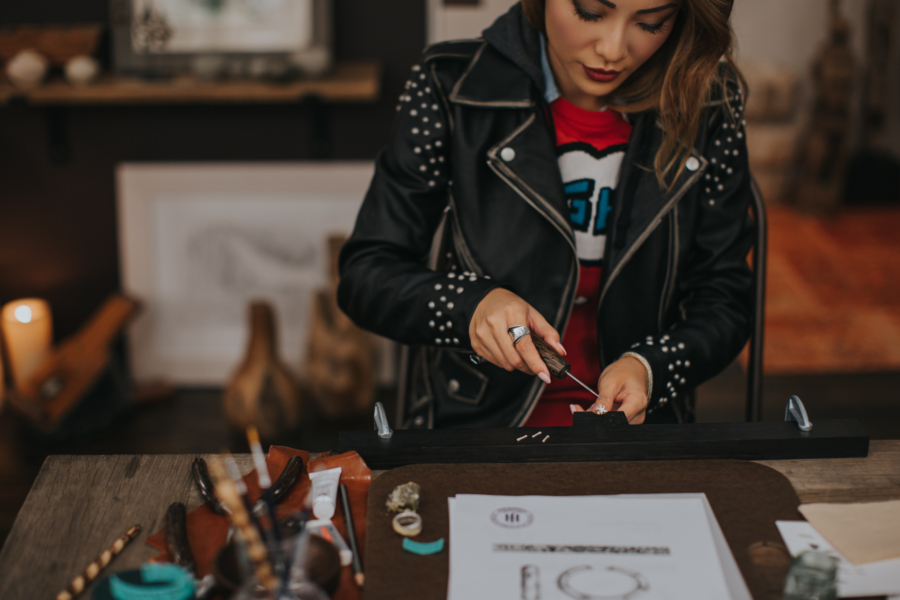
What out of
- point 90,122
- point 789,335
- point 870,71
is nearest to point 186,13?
point 90,122

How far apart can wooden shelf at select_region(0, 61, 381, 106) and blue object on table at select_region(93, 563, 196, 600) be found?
75.7 inches

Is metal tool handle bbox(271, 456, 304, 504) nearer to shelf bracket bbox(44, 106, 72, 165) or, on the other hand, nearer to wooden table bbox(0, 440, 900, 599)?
wooden table bbox(0, 440, 900, 599)

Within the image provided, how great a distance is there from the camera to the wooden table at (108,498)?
0.76 m

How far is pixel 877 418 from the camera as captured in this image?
107 inches

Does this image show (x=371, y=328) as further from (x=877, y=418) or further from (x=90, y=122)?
(x=877, y=418)

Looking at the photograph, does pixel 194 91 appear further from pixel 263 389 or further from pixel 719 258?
pixel 719 258

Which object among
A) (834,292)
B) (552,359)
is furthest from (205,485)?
(834,292)

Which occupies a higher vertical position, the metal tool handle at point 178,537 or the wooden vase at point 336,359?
the metal tool handle at point 178,537

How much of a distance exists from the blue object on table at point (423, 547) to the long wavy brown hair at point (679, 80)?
0.74 m

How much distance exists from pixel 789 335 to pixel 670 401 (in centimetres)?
225

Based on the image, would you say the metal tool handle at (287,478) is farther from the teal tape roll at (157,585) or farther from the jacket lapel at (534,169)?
the jacket lapel at (534,169)

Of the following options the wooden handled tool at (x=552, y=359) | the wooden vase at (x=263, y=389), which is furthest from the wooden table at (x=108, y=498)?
the wooden vase at (x=263, y=389)

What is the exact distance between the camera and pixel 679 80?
123 centimetres

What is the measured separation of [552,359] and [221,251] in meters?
2.05
